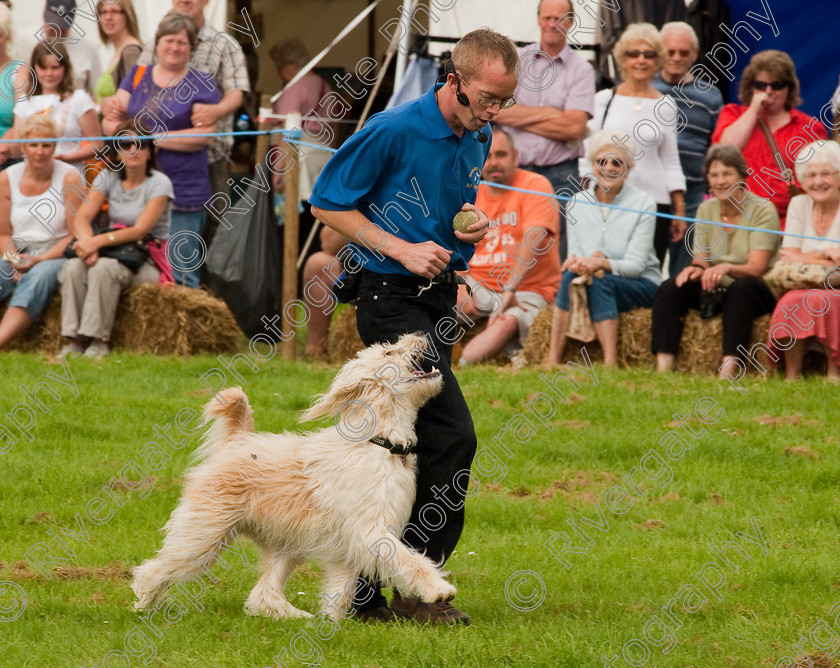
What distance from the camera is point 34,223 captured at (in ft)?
39.0

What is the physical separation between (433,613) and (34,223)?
779cm

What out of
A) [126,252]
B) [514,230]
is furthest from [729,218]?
[126,252]

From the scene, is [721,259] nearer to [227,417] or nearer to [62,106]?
[227,417]

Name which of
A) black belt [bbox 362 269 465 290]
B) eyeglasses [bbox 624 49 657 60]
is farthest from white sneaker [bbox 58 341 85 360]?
black belt [bbox 362 269 465 290]

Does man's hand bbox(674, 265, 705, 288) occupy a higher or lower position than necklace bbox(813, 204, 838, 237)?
lower

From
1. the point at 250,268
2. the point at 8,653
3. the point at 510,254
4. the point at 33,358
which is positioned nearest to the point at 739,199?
the point at 510,254

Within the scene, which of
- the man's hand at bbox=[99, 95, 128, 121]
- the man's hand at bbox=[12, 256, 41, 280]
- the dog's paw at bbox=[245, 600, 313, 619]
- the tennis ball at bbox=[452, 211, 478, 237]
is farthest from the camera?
the man's hand at bbox=[99, 95, 128, 121]

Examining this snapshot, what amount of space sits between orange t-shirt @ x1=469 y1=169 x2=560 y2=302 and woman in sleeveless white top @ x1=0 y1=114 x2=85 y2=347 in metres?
4.13

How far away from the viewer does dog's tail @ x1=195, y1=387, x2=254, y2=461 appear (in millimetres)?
5902

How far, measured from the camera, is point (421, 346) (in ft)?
17.8

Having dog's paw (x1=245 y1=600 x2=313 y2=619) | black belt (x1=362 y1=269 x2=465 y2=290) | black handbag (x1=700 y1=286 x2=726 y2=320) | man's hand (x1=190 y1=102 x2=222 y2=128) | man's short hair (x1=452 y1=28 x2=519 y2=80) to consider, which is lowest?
dog's paw (x1=245 y1=600 x2=313 y2=619)

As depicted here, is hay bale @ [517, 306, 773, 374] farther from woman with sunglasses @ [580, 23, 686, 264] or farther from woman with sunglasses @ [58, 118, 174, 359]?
woman with sunglasses @ [58, 118, 174, 359]

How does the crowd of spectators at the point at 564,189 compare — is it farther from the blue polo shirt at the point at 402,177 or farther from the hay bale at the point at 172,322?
the blue polo shirt at the point at 402,177

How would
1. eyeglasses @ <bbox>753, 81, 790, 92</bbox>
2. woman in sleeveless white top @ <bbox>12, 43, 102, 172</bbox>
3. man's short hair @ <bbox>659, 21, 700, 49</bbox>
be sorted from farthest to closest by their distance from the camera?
1. woman in sleeveless white top @ <bbox>12, 43, 102, 172</bbox>
2. man's short hair @ <bbox>659, 21, 700, 49</bbox>
3. eyeglasses @ <bbox>753, 81, 790, 92</bbox>
